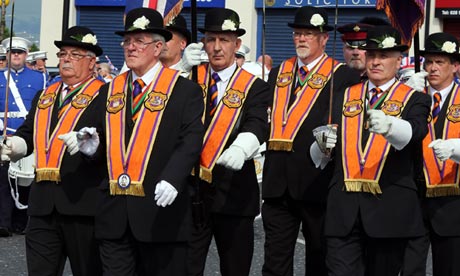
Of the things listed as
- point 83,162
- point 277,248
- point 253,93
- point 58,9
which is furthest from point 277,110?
point 58,9

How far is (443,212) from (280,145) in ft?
3.91

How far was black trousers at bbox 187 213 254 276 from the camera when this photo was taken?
7.33 m

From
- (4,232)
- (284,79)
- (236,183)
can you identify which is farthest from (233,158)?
(4,232)

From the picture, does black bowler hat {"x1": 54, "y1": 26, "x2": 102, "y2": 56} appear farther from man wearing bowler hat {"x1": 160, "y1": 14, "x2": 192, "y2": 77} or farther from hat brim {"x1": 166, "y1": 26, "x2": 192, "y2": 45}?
hat brim {"x1": 166, "y1": 26, "x2": 192, "y2": 45}

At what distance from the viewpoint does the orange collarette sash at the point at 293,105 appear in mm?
7613

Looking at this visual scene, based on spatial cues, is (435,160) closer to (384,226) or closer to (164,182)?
(384,226)

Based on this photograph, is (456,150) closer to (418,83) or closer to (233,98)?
(418,83)

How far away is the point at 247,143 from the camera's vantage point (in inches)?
267

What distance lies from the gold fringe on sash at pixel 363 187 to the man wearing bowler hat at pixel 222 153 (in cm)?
74

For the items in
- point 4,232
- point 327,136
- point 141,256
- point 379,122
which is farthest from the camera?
point 4,232

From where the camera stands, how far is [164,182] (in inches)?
237

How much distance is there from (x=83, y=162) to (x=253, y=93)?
123 cm

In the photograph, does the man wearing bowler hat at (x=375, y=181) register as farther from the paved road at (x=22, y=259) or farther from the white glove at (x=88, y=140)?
the paved road at (x=22, y=259)

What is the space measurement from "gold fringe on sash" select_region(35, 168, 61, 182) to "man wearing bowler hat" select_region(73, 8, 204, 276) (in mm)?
513
